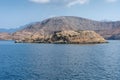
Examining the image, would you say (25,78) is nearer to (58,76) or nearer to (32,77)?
(32,77)

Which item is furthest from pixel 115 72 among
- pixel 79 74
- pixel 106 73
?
pixel 79 74

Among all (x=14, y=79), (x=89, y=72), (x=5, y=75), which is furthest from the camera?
(x=89, y=72)

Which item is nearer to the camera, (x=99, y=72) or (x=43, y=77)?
(x=43, y=77)

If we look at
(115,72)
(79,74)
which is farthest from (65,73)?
(115,72)

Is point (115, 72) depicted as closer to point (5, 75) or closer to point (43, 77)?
point (43, 77)

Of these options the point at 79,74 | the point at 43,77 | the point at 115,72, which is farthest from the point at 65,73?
the point at 115,72

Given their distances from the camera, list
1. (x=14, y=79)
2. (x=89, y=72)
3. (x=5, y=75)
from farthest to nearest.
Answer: (x=89, y=72) < (x=5, y=75) < (x=14, y=79)

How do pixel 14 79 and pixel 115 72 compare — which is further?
pixel 115 72
